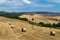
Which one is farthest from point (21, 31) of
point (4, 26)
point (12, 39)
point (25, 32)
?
point (12, 39)

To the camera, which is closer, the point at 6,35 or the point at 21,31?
the point at 6,35

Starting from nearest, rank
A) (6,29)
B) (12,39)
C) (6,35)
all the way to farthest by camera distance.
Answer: (12,39), (6,35), (6,29)

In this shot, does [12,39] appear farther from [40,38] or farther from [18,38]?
[40,38]

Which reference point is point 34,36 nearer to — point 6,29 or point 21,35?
point 21,35

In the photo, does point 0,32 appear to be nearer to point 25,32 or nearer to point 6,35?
point 6,35

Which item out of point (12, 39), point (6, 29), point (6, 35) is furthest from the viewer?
point (6, 29)

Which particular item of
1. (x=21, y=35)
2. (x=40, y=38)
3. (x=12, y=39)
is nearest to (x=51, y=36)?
(x=40, y=38)

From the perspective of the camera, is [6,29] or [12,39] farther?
[6,29]

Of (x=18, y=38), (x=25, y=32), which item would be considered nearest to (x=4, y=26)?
(x=25, y=32)
